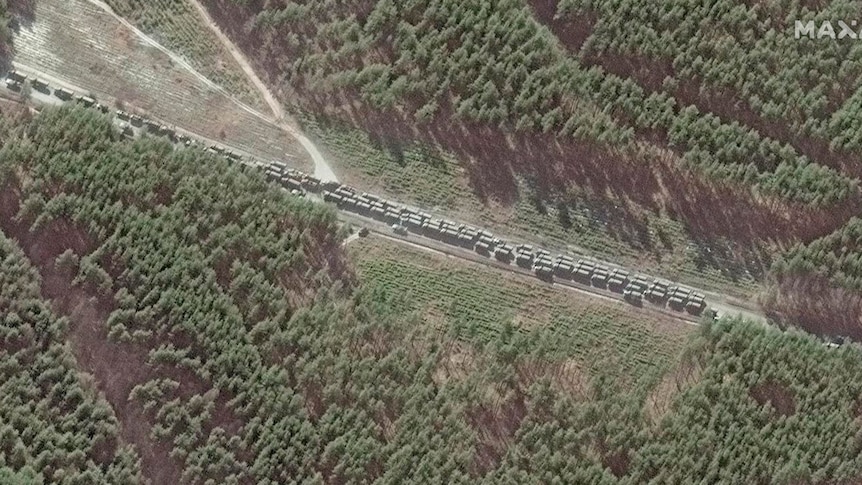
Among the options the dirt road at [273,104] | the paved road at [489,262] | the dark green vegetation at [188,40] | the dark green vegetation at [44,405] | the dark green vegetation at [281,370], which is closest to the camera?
the dark green vegetation at [44,405]

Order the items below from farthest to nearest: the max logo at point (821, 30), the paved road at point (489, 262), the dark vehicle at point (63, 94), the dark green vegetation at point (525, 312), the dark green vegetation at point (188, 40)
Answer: the dark green vegetation at point (188, 40)
the max logo at point (821, 30)
the paved road at point (489, 262)
the dark vehicle at point (63, 94)
the dark green vegetation at point (525, 312)

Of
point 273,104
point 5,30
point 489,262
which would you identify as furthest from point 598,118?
point 5,30

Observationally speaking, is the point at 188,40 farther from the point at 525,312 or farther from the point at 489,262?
the point at 525,312

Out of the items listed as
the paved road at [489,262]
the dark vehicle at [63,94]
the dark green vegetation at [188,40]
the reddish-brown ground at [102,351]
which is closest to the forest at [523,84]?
the dark green vegetation at [188,40]

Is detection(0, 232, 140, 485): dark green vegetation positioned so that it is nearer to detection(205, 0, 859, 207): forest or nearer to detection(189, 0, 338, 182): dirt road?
detection(189, 0, 338, 182): dirt road

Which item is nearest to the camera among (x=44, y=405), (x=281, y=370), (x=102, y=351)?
(x=44, y=405)

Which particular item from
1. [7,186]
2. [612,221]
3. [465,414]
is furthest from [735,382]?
[7,186]

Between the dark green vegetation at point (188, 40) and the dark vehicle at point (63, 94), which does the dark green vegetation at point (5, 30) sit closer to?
the dark vehicle at point (63, 94)

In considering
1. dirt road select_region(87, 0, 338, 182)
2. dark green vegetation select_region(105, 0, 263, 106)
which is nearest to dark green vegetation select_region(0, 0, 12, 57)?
dirt road select_region(87, 0, 338, 182)
